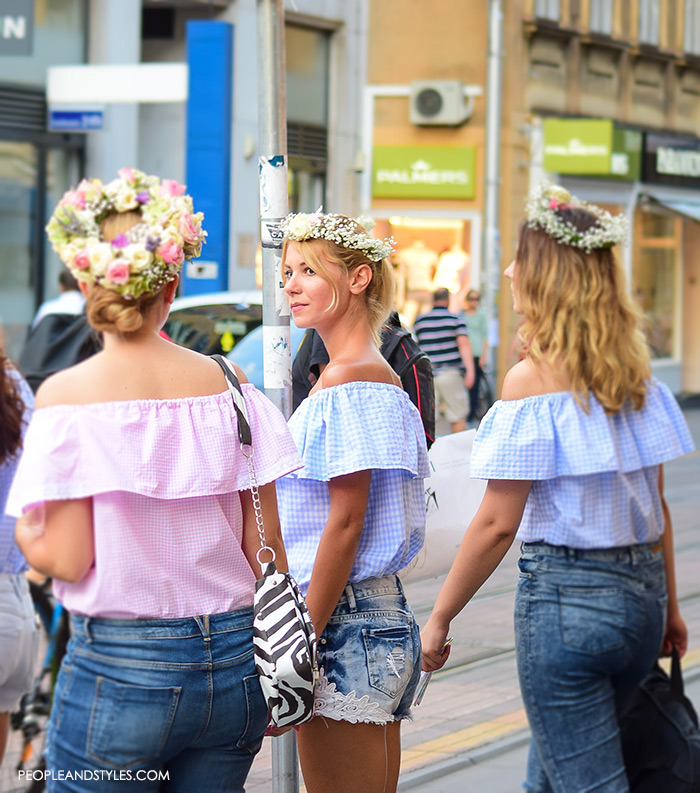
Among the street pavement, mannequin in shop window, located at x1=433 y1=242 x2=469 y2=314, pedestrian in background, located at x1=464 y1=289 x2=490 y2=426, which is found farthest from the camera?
mannequin in shop window, located at x1=433 y1=242 x2=469 y2=314

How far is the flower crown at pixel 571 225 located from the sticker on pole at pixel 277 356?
1024 mm

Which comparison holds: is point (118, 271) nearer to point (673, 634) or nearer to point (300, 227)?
point (300, 227)

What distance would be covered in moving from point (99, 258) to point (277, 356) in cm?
159

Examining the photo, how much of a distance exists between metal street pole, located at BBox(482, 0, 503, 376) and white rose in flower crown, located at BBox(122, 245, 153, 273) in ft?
64.8

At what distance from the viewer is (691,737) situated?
127 inches

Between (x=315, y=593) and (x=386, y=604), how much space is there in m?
0.21

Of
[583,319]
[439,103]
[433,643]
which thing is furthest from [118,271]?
[439,103]

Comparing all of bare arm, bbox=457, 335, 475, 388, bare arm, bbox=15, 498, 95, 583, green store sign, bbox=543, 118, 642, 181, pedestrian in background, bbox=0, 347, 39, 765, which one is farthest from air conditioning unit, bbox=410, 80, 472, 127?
bare arm, bbox=15, 498, 95, 583

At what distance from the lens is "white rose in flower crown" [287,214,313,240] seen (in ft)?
11.2

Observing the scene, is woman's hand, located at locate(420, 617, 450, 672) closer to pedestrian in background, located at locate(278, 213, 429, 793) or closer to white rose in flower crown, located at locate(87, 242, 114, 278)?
pedestrian in background, located at locate(278, 213, 429, 793)

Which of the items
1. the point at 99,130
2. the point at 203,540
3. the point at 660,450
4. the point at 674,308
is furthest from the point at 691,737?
the point at 674,308

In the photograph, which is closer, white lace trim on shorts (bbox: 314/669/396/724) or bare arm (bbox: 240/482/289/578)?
bare arm (bbox: 240/482/289/578)

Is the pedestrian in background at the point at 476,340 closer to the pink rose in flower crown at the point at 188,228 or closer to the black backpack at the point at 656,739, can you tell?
the black backpack at the point at 656,739

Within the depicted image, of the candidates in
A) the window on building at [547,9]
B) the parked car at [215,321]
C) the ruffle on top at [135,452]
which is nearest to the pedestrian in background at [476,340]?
the window on building at [547,9]
